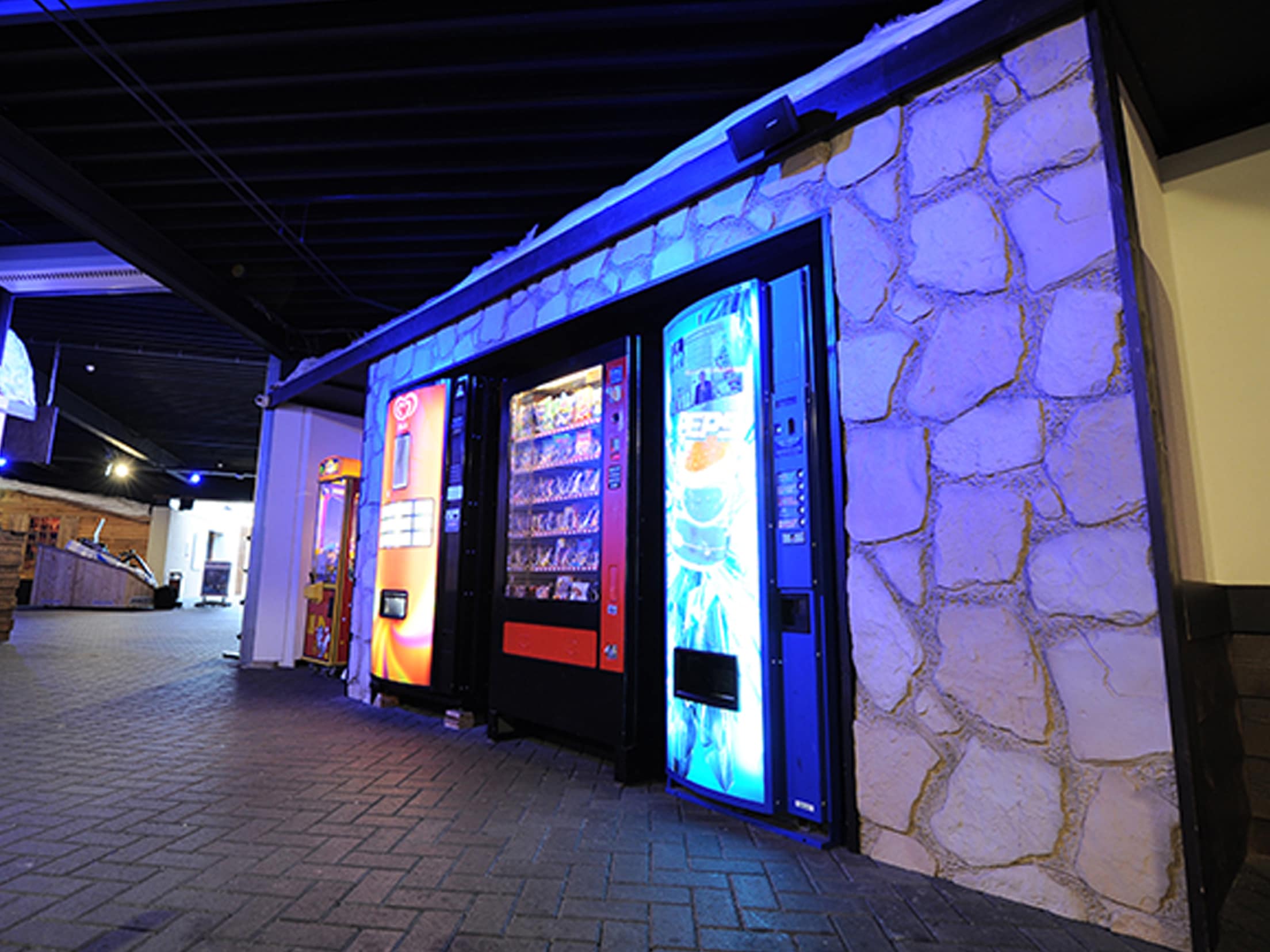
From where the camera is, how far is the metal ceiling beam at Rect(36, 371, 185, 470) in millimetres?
11930

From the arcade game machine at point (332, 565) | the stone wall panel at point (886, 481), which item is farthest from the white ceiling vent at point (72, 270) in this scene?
the stone wall panel at point (886, 481)

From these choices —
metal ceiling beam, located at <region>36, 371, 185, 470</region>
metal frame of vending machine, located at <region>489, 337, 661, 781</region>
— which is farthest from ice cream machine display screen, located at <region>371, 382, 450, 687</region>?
metal ceiling beam, located at <region>36, 371, 185, 470</region>

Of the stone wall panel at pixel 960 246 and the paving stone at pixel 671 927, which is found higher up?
the stone wall panel at pixel 960 246

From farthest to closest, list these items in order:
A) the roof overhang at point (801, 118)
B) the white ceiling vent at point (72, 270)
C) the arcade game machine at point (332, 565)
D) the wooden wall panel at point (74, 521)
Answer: the wooden wall panel at point (74, 521) < the arcade game machine at point (332, 565) < the white ceiling vent at point (72, 270) < the roof overhang at point (801, 118)

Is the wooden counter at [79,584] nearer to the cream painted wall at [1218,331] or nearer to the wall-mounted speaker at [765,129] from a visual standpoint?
the wall-mounted speaker at [765,129]

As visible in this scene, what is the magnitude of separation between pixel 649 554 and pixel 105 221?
4.79 m

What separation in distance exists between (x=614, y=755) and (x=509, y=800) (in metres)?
0.86

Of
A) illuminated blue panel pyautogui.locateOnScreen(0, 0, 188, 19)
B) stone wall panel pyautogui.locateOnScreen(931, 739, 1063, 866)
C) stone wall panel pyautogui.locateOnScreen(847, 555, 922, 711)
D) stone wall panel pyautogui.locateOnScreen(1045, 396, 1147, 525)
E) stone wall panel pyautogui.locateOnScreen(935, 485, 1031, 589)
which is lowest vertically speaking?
stone wall panel pyautogui.locateOnScreen(931, 739, 1063, 866)

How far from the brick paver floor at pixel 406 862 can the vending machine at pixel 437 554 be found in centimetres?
66

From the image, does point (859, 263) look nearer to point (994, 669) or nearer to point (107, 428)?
point (994, 669)

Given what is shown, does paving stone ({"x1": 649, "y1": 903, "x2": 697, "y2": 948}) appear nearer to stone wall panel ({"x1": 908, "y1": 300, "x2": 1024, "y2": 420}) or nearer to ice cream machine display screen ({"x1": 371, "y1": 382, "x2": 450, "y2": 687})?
stone wall panel ({"x1": 908, "y1": 300, "x2": 1024, "y2": 420})

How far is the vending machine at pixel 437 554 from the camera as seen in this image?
4.55 meters

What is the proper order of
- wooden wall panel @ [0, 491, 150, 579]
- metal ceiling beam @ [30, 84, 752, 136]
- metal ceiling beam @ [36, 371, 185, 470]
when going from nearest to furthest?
1. metal ceiling beam @ [30, 84, 752, 136]
2. metal ceiling beam @ [36, 371, 185, 470]
3. wooden wall panel @ [0, 491, 150, 579]

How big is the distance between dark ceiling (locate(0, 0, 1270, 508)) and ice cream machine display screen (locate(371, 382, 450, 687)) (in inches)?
56.1
